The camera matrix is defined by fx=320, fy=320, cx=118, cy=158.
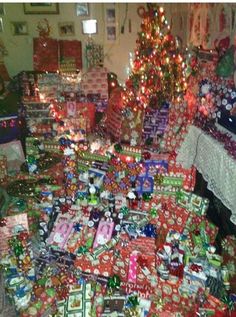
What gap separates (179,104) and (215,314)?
176 centimetres

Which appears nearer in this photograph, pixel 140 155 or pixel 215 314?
pixel 215 314

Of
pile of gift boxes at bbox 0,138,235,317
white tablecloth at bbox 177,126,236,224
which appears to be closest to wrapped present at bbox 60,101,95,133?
pile of gift boxes at bbox 0,138,235,317

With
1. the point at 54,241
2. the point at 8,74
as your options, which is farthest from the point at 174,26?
the point at 54,241

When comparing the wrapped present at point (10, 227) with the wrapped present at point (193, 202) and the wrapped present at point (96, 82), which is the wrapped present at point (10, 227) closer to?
the wrapped present at point (193, 202)

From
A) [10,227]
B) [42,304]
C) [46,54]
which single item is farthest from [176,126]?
[46,54]

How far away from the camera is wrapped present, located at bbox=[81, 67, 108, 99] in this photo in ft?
13.6

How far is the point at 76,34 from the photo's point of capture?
173 inches

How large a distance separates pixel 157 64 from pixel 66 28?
1.94 metres

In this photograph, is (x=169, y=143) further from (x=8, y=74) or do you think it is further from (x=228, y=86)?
(x=8, y=74)

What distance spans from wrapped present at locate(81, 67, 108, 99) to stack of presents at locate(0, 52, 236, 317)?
0.89 m

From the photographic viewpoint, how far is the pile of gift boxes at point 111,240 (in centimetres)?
236

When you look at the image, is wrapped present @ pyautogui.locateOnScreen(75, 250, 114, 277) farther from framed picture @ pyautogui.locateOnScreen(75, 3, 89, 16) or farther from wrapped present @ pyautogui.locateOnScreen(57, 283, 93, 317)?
framed picture @ pyautogui.locateOnScreen(75, 3, 89, 16)

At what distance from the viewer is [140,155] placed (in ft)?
9.62

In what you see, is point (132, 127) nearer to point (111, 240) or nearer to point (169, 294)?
point (111, 240)
